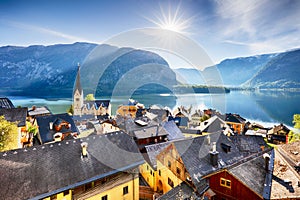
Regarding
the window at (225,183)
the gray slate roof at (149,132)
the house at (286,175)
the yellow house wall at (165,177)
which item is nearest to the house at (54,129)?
the gray slate roof at (149,132)

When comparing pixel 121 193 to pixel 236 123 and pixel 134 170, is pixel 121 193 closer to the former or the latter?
pixel 134 170

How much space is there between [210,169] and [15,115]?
892 inches

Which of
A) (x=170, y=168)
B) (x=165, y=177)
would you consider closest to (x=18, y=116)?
(x=165, y=177)

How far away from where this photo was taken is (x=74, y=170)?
483 inches

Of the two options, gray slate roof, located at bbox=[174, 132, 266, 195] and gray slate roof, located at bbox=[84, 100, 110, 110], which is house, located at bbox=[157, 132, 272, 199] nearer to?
gray slate roof, located at bbox=[174, 132, 266, 195]

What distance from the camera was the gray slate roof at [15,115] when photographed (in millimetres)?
20234

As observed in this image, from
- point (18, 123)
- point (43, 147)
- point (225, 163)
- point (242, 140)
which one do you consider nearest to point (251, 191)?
point (225, 163)

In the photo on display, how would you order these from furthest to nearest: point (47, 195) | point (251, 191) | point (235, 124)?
1. point (235, 124)
2. point (251, 191)
3. point (47, 195)

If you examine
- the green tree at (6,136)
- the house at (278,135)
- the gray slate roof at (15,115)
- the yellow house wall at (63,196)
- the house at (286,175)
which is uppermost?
the gray slate roof at (15,115)

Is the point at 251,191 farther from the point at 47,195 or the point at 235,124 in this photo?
the point at 235,124

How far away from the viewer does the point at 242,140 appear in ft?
97.7

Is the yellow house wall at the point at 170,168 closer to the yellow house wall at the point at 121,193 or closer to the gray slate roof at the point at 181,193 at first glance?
the gray slate roof at the point at 181,193

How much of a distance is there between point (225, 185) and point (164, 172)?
6.55m

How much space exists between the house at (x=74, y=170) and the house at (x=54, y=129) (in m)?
14.2
